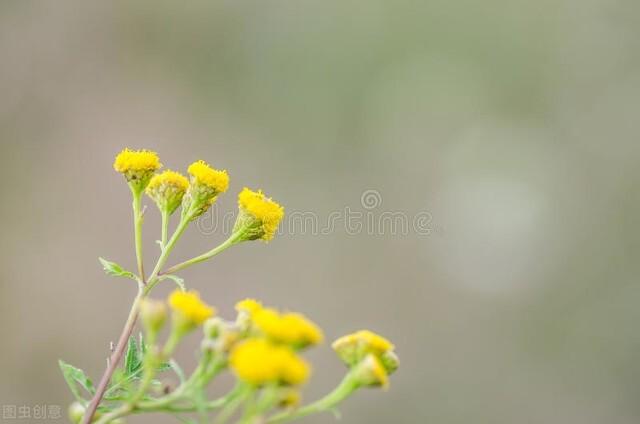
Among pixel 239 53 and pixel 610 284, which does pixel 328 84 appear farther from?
pixel 610 284

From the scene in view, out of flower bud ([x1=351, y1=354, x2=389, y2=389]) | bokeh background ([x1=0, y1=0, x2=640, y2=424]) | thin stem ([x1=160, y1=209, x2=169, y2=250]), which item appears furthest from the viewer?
bokeh background ([x1=0, y1=0, x2=640, y2=424])

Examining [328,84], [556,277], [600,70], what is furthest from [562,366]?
[328,84]

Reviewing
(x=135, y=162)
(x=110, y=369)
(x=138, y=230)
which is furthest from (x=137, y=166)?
(x=110, y=369)

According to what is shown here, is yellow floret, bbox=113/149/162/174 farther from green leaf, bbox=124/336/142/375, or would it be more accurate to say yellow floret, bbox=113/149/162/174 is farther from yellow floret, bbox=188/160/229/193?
green leaf, bbox=124/336/142/375

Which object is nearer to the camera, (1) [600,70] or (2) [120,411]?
(2) [120,411]

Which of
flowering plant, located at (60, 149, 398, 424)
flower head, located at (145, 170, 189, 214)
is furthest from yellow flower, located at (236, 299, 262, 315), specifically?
flower head, located at (145, 170, 189, 214)

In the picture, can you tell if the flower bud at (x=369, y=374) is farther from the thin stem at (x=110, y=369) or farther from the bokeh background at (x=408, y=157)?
the bokeh background at (x=408, y=157)

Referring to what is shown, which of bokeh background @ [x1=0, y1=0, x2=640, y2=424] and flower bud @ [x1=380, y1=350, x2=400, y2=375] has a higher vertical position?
bokeh background @ [x1=0, y1=0, x2=640, y2=424]
